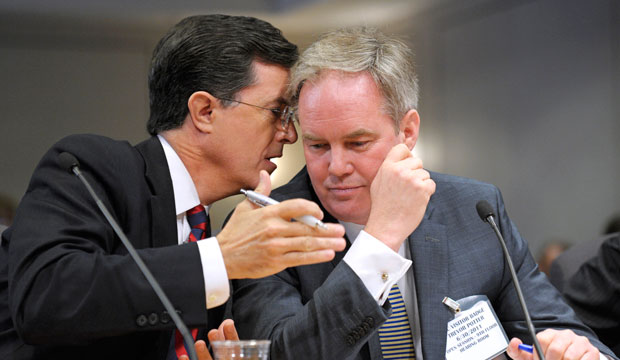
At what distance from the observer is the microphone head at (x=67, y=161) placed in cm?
145

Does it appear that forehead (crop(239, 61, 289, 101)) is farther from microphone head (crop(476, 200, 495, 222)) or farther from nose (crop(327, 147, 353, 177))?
microphone head (crop(476, 200, 495, 222))

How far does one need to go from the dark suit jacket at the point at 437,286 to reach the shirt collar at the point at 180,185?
231 mm

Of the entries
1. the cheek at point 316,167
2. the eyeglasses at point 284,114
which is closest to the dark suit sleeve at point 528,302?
the cheek at point 316,167

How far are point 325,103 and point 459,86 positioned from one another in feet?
11.9

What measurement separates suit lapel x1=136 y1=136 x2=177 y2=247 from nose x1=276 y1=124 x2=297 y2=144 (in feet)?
1.17

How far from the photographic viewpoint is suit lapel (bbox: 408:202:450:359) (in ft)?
5.60

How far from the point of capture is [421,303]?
1.75 metres

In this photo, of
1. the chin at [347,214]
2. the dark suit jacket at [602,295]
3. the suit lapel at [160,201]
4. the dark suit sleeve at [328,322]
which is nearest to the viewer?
the dark suit sleeve at [328,322]

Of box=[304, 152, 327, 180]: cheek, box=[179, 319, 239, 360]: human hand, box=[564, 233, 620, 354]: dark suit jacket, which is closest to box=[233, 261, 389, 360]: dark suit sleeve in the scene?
box=[179, 319, 239, 360]: human hand

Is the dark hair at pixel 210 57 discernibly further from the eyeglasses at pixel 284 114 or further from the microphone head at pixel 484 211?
the microphone head at pixel 484 211

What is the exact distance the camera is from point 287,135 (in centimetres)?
199

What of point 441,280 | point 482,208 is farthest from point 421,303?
point 482,208

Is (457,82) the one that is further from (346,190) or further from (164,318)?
(164,318)

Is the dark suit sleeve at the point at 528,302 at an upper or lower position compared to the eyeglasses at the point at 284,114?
lower
